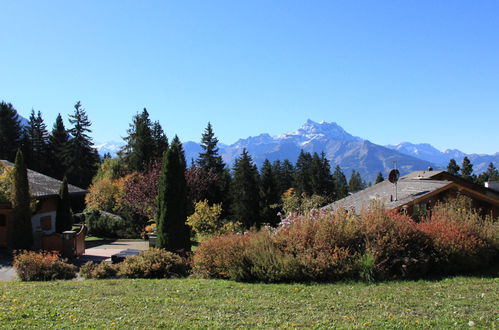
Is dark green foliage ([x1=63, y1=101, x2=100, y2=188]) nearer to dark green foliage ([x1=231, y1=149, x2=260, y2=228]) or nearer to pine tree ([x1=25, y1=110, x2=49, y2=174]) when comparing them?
pine tree ([x1=25, y1=110, x2=49, y2=174])

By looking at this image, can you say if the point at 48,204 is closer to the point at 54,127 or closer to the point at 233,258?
the point at 233,258

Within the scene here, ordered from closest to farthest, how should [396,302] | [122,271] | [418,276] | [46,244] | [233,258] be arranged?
[396,302] < [418,276] < [233,258] < [122,271] < [46,244]

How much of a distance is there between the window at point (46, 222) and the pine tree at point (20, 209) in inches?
183

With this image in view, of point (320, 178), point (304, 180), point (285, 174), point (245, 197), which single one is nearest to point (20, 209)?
point (245, 197)

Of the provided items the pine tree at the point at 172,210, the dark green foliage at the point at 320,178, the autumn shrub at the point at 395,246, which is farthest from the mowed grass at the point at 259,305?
the dark green foliage at the point at 320,178

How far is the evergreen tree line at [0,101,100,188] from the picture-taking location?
4516 cm

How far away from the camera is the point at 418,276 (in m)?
7.93

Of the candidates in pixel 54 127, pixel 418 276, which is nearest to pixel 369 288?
pixel 418 276

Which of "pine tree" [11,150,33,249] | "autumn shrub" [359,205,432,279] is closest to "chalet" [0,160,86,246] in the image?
"pine tree" [11,150,33,249]

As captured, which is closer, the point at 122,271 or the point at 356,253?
the point at 356,253

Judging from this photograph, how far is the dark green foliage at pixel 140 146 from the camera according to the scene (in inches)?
1641

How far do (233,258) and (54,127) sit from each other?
4878cm

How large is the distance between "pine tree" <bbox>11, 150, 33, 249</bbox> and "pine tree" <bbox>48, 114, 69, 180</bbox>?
30974mm

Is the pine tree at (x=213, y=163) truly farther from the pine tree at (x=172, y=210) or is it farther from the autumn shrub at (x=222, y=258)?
the autumn shrub at (x=222, y=258)
